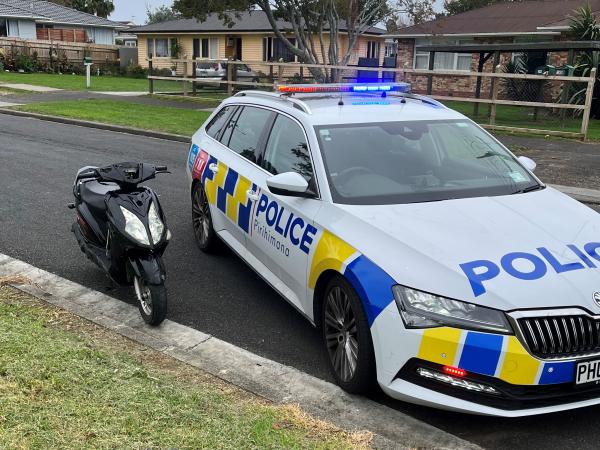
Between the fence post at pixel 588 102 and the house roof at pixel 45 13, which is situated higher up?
the house roof at pixel 45 13

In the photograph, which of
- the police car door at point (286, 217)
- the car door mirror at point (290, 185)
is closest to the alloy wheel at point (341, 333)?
the police car door at point (286, 217)

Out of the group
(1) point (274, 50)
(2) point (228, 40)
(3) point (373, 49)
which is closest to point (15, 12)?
(2) point (228, 40)

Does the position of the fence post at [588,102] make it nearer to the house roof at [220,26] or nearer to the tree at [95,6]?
the house roof at [220,26]

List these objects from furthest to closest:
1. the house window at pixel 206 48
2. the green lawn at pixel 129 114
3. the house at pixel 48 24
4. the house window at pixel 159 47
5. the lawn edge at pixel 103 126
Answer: the house at pixel 48 24, the house window at pixel 159 47, the house window at pixel 206 48, the green lawn at pixel 129 114, the lawn edge at pixel 103 126

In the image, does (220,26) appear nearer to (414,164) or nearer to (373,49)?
(373,49)

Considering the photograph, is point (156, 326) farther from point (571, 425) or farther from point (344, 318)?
point (571, 425)

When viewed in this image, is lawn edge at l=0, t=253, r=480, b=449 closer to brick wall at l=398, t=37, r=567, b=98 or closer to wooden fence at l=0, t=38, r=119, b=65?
brick wall at l=398, t=37, r=567, b=98

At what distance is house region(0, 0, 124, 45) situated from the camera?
47.4 meters

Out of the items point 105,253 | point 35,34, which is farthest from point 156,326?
point 35,34

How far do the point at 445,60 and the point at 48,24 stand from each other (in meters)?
34.4

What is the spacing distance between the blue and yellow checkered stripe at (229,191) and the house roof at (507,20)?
23.2 meters

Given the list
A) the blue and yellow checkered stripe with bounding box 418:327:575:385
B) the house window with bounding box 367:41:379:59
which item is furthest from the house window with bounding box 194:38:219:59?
the blue and yellow checkered stripe with bounding box 418:327:575:385

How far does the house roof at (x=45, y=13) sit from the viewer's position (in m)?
47.8

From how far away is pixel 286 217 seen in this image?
439 centimetres
